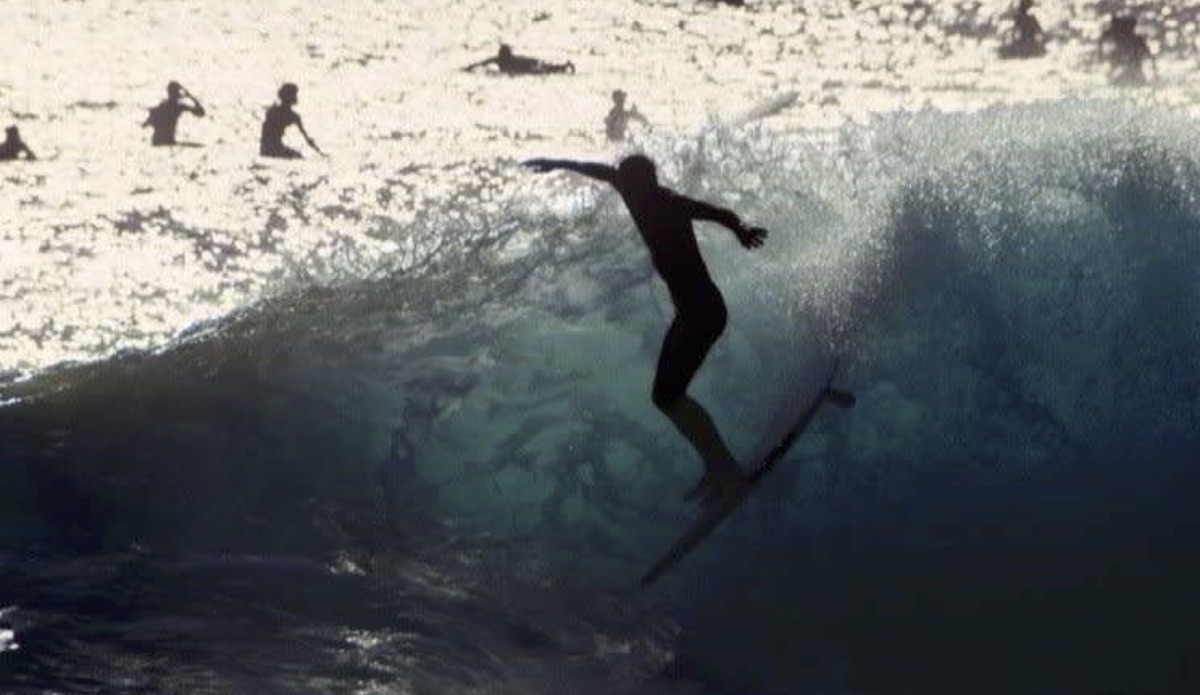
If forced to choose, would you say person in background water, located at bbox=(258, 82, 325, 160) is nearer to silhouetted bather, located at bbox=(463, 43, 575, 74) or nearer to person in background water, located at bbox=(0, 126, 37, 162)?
person in background water, located at bbox=(0, 126, 37, 162)

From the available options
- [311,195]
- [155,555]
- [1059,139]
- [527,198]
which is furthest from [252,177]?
[155,555]

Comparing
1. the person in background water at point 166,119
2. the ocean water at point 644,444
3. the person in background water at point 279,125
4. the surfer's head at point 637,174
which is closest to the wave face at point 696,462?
the ocean water at point 644,444

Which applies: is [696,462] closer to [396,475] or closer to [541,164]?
[396,475]

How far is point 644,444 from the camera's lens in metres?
13.3

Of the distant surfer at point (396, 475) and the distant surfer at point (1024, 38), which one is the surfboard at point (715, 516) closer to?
the distant surfer at point (396, 475)

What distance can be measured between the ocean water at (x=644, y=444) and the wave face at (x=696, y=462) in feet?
0.09

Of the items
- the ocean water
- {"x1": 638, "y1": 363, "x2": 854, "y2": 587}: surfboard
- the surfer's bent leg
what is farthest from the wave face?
the surfer's bent leg

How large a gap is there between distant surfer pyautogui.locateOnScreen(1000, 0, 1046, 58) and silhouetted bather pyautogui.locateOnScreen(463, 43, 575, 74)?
28.6 feet

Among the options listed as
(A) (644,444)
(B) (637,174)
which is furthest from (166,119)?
(B) (637,174)

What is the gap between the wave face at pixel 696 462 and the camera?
444 inches

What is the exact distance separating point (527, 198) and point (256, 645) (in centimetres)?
772

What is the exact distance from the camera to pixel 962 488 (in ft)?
41.7

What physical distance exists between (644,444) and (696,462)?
1.24 ft

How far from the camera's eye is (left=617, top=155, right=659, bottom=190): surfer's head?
10570mm
